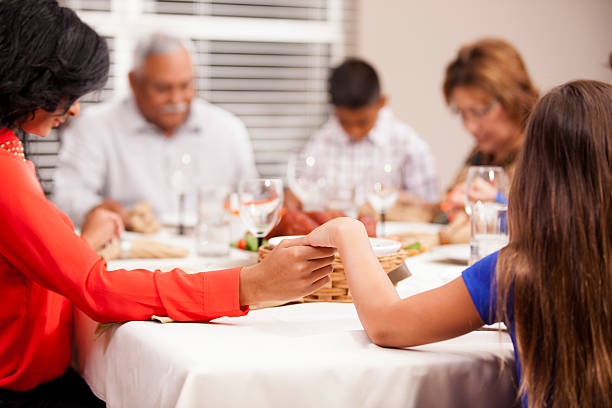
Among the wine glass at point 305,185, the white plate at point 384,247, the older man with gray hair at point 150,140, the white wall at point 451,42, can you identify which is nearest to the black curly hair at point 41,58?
the white plate at point 384,247

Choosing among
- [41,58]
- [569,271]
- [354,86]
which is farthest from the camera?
[354,86]

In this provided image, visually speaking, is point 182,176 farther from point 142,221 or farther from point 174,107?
point 174,107

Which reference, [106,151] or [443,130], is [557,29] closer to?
[443,130]

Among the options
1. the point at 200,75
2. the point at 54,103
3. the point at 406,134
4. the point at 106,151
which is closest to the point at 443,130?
the point at 406,134

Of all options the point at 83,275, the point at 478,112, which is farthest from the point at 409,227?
the point at 83,275

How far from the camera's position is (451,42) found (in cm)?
468

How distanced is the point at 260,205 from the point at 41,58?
0.52 metres

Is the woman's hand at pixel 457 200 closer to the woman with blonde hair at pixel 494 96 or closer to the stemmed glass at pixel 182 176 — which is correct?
the woman with blonde hair at pixel 494 96

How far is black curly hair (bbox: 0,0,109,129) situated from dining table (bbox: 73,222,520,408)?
0.44 metres

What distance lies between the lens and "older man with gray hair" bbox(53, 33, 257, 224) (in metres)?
3.32

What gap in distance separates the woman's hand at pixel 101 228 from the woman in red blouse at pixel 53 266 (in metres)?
0.42

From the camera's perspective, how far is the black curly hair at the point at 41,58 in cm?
127

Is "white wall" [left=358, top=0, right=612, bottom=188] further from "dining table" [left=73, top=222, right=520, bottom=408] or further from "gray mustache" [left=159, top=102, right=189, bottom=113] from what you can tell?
"dining table" [left=73, top=222, right=520, bottom=408]

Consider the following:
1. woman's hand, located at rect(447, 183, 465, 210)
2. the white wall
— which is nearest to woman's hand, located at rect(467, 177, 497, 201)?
woman's hand, located at rect(447, 183, 465, 210)
